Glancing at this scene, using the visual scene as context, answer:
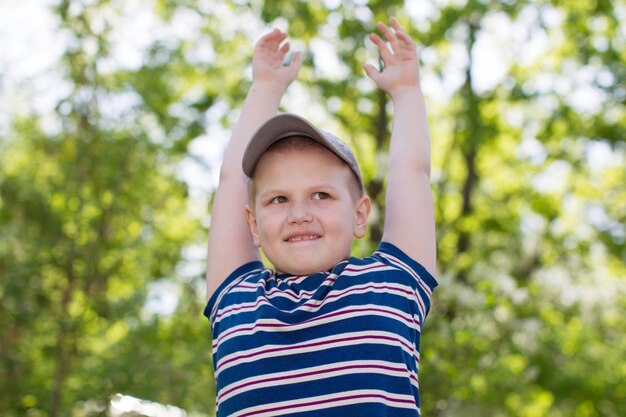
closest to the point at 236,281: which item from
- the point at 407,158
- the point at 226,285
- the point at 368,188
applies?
the point at 226,285

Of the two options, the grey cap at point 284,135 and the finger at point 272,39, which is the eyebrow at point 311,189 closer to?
the grey cap at point 284,135

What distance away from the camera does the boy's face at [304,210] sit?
187 centimetres

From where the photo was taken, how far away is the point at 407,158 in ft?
6.75

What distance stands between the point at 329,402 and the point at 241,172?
0.75 m

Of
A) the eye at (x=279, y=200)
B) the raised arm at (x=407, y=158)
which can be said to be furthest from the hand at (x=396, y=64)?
the eye at (x=279, y=200)

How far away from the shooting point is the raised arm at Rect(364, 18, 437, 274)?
6.33 ft

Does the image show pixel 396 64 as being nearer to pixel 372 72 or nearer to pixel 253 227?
pixel 372 72

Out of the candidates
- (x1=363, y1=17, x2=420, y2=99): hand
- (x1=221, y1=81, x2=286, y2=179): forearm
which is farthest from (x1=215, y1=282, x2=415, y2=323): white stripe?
(x1=363, y1=17, x2=420, y2=99): hand

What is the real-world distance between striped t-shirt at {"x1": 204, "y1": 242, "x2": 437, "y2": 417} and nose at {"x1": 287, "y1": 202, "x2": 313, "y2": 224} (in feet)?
0.41

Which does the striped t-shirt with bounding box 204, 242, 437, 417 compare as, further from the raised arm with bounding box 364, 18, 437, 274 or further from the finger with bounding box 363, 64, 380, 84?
the finger with bounding box 363, 64, 380, 84

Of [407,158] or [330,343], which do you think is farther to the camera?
[407,158]

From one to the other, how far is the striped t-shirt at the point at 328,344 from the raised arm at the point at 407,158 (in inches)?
3.3

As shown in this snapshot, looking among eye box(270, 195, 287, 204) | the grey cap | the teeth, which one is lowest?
the teeth

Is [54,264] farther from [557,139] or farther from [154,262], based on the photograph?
[557,139]
